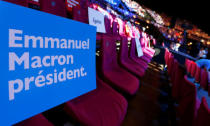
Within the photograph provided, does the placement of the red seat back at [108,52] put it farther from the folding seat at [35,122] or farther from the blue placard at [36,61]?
the folding seat at [35,122]

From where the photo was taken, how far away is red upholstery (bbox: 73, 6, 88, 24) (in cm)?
195

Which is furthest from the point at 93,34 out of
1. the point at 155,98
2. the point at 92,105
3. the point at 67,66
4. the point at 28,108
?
the point at 155,98

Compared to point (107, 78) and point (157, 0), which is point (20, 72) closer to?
point (107, 78)

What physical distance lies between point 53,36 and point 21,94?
12.1 inches

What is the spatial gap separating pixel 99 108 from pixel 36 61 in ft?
1.81

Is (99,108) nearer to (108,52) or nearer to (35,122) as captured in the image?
(35,122)

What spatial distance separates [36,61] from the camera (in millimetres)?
635

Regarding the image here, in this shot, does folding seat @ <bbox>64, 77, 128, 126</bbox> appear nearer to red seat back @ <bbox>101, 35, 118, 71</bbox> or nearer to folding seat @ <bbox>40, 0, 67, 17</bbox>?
red seat back @ <bbox>101, 35, 118, 71</bbox>

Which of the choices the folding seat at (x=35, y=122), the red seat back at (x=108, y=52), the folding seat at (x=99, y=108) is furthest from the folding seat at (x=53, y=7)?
the folding seat at (x=35, y=122)

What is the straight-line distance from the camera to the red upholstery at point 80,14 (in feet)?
6.41

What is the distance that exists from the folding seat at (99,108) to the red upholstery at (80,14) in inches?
45.1

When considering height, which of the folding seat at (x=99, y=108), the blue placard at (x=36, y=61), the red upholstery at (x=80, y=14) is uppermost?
the red upholstery at (x=80, y=14)

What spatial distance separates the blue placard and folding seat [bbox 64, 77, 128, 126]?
11 cm

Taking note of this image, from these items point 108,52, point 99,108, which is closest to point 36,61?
point 99,108
